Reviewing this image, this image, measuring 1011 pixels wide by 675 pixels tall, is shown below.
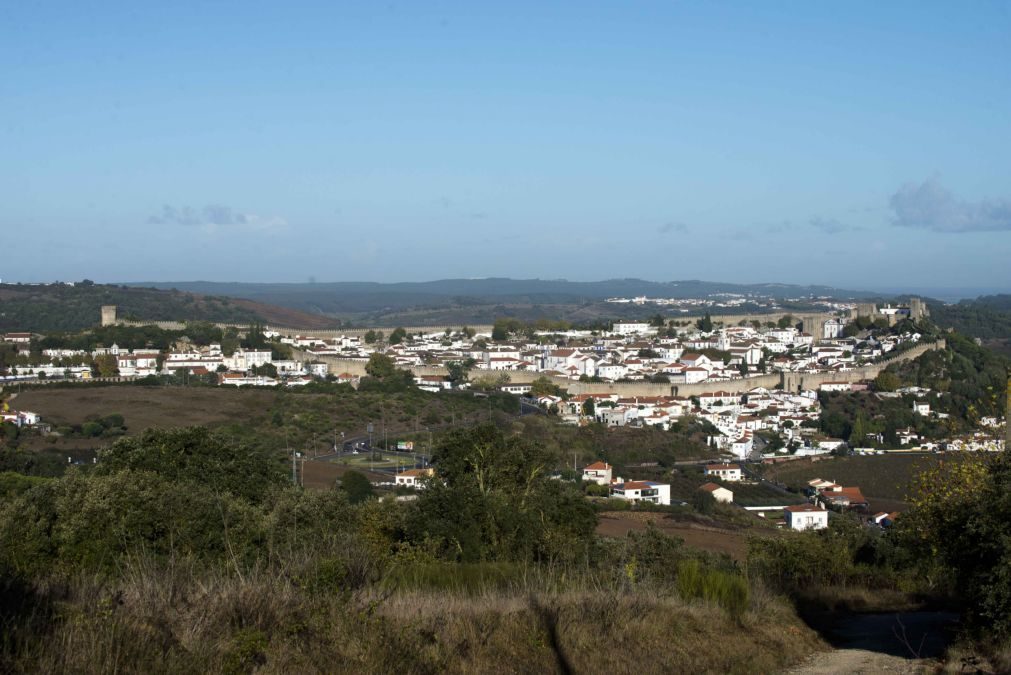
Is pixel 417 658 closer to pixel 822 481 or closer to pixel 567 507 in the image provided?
pixel 567 507

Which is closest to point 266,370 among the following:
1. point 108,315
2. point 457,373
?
point 457,373

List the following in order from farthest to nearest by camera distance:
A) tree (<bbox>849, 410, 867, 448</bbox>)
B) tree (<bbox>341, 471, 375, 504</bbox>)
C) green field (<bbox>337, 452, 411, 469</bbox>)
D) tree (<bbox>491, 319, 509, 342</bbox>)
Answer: tree (<bbox>491, 319, 509, 342</bbox>)
tree (<bbox>849, 410, 867, 448</bbox>)
green field (<bbox>337, 452, 411, 469</bbox>)
tree (<bbox>341, 471, 375, 504</bbox>)

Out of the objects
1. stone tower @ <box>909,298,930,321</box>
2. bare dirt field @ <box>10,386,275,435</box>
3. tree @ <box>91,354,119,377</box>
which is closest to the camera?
bare dirt field @ <box>10,386,275,435</box>

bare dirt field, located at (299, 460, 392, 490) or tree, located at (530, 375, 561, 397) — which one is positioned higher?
bare dirt field, located at (299, 460, 392, 490)

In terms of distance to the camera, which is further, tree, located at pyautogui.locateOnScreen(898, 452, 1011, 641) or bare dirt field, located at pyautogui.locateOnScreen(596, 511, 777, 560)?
bare dirt field, located at pyautogui.locateOnScreen(596, 511, 777, 560)

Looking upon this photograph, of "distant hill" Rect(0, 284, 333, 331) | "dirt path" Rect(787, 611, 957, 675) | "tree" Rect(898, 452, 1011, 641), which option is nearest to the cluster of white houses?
"tree" Rect(898, 452, 1011, 641)

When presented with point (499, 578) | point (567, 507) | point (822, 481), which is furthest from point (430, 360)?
point (499, 578)

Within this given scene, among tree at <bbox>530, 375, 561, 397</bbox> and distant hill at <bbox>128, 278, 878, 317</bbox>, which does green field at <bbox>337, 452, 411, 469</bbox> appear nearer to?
tree at <bbox>530, 375, 561, 397</bbox>

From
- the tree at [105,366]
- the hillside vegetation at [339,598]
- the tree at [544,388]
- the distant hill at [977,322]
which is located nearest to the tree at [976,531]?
the hillside vegetation at [339,598]
